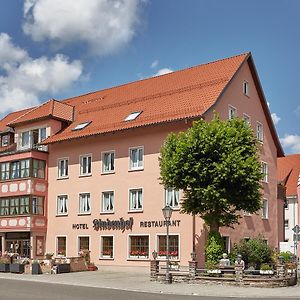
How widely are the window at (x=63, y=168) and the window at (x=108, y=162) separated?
12.0ft

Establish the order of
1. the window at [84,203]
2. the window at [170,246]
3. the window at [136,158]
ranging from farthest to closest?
the window at [84,203] → the window at [136,158] → the window at [170,246]

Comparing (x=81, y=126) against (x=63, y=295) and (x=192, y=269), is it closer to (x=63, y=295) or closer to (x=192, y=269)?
(x=192, y=269)

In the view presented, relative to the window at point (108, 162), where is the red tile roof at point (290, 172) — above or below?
above

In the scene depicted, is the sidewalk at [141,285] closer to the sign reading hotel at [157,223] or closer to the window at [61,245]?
the sign reading hotel at [157,223]

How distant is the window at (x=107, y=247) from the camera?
130 feet

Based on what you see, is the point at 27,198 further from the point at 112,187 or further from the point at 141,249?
the point at 141,249

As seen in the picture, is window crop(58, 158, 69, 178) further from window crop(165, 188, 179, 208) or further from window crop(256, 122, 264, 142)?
window crop(256, 122, 264, 142)

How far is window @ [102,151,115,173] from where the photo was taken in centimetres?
4047

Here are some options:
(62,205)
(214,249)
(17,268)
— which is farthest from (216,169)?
(62,205)

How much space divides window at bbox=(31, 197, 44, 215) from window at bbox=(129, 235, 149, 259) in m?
8.54

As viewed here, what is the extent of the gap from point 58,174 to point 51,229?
4175 millimetres

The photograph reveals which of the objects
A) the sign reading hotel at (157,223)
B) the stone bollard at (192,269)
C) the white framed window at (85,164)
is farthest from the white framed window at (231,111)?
the stone bollard at (192,269)

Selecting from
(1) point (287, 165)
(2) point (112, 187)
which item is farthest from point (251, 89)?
(1) point (287, 165)

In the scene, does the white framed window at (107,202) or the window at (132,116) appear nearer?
the window at (132,116)
